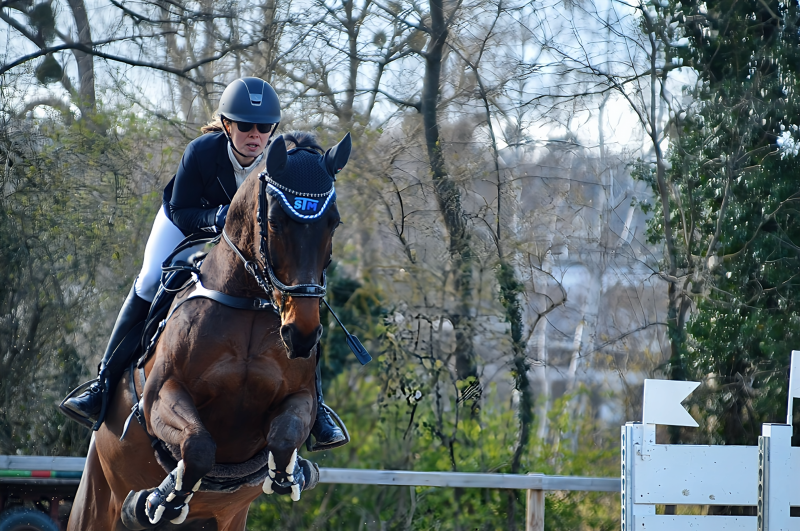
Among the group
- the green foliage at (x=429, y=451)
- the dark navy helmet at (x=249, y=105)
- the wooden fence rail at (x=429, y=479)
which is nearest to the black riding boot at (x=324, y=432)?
the dark navy helmet at (x=249, y=105)

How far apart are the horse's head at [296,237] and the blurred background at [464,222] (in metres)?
3.96

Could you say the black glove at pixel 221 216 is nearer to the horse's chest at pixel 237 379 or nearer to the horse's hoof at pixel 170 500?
the horse's chest at pixel 237 379

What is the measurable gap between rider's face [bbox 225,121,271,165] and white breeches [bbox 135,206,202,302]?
1.86 ft

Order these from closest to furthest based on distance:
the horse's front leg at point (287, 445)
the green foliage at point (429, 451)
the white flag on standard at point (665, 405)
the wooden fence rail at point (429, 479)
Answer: the horse's front leg at point (287, 445), the white flag on standard at point (665, 405), the wooden fence rail at point (429, 479), the green foliage at point (429, 451)

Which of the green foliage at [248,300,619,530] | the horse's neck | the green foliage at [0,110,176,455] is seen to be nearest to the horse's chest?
the horse's neck

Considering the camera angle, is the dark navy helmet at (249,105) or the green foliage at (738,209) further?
the green foliage at (738,209)

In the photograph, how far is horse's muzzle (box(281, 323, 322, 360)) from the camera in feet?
7.59

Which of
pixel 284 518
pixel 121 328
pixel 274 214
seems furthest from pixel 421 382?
pixel 274 214

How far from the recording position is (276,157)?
250cm

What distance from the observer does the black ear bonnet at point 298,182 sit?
2.45 metres

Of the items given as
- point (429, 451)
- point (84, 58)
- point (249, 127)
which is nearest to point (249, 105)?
point (249, 127)

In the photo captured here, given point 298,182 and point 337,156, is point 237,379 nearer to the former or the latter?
point 298,182

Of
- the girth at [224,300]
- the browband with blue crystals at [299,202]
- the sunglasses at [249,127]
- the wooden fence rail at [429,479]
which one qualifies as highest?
the sunglasses at [249,127]

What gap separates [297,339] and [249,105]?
1.11 metres
